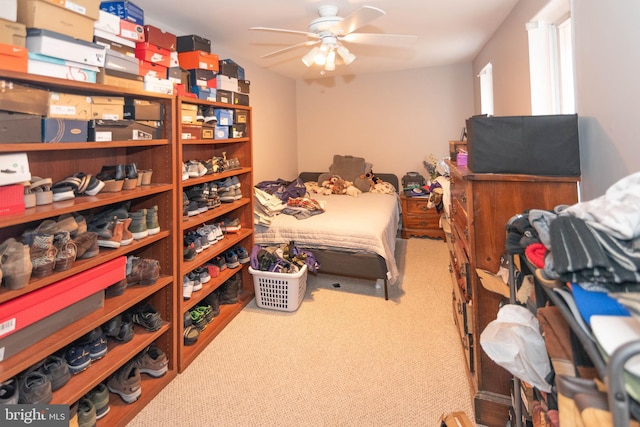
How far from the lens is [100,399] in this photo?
159cm

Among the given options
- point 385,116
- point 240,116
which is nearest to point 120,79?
point 240,116

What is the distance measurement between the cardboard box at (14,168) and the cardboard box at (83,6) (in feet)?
2.07

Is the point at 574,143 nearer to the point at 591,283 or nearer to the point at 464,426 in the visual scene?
the point at 591,283

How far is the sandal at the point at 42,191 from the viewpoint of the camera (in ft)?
4.58

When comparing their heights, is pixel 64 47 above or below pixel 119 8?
below

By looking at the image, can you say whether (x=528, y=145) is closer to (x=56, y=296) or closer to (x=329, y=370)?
(x=329, y=370)

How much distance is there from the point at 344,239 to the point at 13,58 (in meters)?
2.28

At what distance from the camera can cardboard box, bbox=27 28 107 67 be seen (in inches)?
50.9

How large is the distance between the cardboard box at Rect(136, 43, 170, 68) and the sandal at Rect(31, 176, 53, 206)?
0.88m

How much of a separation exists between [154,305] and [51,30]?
145cm

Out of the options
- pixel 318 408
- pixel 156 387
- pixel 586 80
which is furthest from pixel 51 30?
pixel 586 80

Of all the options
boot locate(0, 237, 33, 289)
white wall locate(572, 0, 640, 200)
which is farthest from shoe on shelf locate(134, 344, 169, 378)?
white wall locate(572, 0, 640, 200)

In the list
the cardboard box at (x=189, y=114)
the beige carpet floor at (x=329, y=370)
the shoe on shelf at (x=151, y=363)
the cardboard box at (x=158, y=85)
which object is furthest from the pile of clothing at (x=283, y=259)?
the cardboard box at (x=158, y=85)

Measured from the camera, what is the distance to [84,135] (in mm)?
1516
